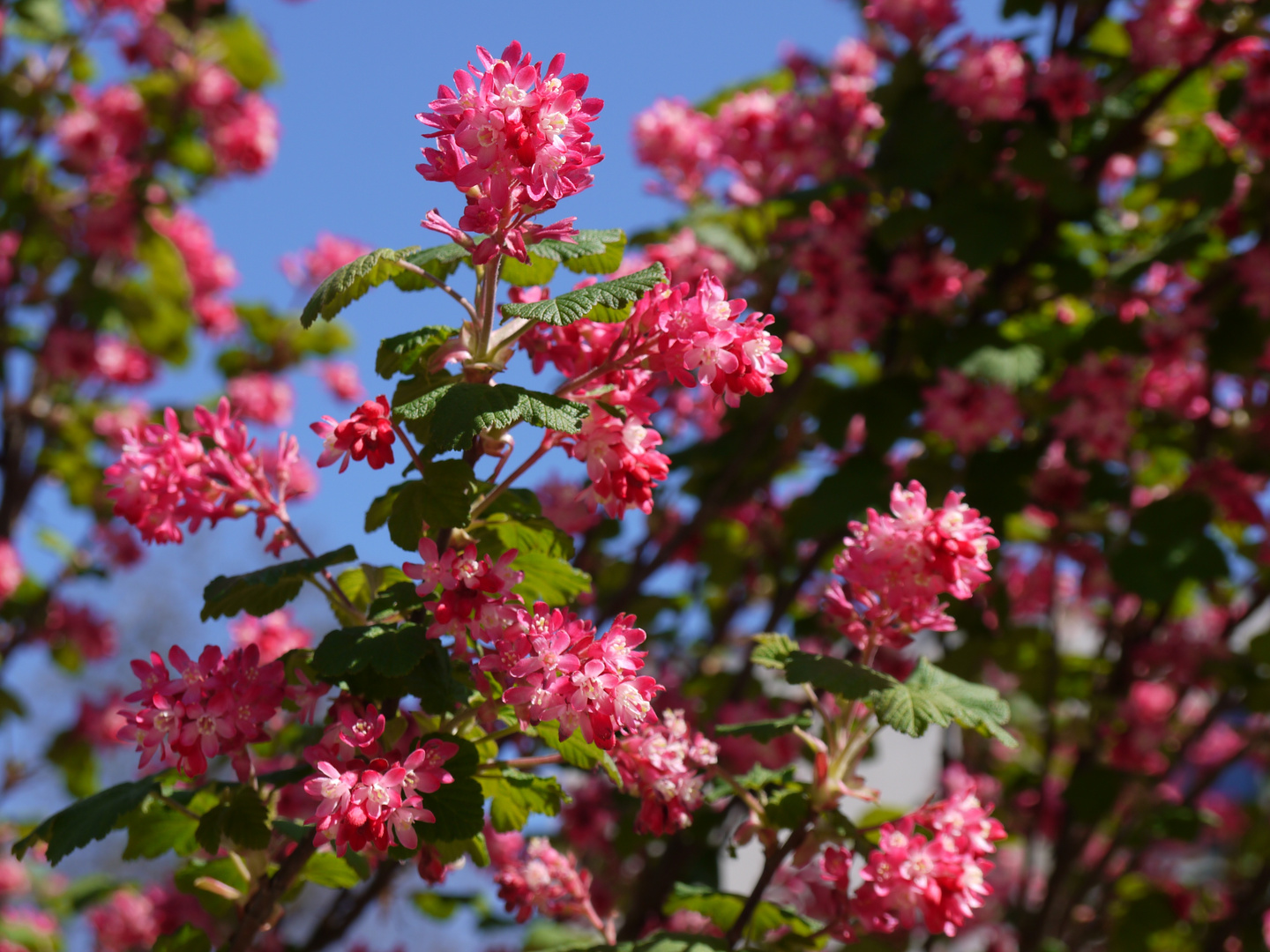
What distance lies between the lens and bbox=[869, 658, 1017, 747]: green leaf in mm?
1771

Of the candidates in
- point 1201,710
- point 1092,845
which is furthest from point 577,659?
point 1201,710

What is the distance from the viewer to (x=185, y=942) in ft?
6.68

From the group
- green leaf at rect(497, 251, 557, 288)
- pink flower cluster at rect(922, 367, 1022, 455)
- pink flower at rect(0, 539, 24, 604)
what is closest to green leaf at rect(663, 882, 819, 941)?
green leaf at rect(497, 251, 557, 288)

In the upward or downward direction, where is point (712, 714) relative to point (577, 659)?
upward

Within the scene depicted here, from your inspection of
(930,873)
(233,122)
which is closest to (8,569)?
(233,122)

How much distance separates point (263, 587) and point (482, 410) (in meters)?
0.63

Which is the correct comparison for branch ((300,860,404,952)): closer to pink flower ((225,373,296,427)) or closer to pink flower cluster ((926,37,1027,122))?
pink flower cluster ((926,37,1027,122))

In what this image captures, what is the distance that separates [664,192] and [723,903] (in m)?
3.33

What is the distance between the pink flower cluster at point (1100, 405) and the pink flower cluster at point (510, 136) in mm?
2685

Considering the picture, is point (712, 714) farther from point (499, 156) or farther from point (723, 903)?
point (499, 156)

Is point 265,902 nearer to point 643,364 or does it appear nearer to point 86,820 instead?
point 86,820

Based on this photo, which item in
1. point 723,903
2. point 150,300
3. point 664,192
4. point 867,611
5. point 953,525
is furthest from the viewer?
point 150,300

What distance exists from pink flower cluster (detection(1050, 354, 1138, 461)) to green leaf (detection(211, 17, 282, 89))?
19.1 feet

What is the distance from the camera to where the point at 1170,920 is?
3.96 m
